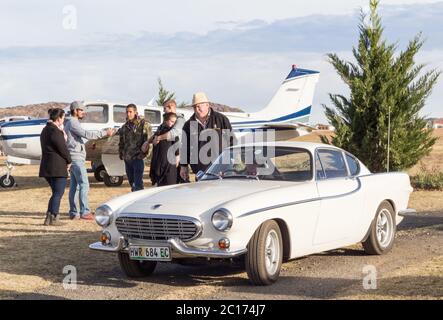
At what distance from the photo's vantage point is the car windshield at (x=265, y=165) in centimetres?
898

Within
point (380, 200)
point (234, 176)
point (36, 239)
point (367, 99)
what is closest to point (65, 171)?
point (36, 239)

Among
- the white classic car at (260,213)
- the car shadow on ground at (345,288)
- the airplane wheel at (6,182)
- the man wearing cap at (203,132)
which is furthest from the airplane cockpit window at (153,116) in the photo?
the car shadow on ground at (345,288)

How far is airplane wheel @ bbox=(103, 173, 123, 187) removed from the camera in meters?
22.0

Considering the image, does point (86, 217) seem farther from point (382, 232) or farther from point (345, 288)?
point (345, 288)

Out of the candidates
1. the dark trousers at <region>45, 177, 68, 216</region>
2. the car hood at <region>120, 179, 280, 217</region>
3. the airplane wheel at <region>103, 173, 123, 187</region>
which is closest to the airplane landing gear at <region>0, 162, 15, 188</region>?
the airplane wheel at <region>103, 173, 123, 187</region>

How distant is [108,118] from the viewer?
21578mm

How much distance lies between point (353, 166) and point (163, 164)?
320cm

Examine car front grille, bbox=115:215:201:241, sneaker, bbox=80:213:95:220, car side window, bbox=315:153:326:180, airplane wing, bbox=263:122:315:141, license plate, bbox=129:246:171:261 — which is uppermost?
car side window, bbox=315:153:326:180

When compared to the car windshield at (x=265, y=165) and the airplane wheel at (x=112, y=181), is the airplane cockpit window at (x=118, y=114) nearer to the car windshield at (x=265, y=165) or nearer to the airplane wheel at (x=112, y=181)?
the airplane wheel at (x=112, y=181)

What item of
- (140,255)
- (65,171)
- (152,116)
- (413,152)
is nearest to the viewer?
(140,255)

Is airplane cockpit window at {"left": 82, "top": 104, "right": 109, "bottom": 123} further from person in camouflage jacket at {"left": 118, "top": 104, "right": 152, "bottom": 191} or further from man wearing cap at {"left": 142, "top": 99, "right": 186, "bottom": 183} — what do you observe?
man wearing cap at {"left": 142, "top": 99, "right": 186, "bottom": 183}

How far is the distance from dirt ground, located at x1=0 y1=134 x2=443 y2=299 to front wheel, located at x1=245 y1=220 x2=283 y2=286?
0.42ft
